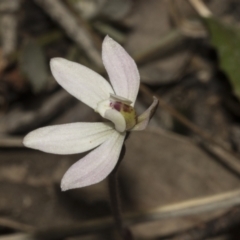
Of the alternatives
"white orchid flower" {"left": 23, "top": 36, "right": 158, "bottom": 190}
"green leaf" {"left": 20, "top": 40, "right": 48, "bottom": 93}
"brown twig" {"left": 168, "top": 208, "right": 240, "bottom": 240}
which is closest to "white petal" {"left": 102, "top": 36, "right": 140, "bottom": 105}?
"white orchid flower" {"left": 23, "top": 36, "right": 158, "bottom": 190}

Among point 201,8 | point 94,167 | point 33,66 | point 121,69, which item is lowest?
point 33,66

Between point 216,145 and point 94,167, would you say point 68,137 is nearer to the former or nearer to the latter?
point 94,167

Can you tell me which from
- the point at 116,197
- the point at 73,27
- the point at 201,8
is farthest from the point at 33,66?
the point at 116,197

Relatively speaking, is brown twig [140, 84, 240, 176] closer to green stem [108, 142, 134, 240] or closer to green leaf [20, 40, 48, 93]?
green leaf [20, 40, 48, 93]

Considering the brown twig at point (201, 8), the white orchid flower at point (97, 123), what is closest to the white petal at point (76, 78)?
the white orchid flower at point (97, 123)

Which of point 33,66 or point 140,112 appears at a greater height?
point 33,66

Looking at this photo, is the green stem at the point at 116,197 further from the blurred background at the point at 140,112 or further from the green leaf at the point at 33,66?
the green leaf at the point at 33,66

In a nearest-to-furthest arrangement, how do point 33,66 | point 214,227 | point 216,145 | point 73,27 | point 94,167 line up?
point 94,167 < point 214,227 < point 216,145 < point 33,66 < point 73,27
